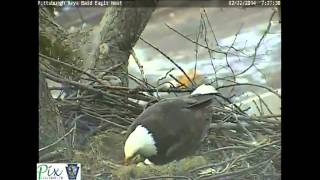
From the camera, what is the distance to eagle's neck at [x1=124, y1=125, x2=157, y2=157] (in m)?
1.97

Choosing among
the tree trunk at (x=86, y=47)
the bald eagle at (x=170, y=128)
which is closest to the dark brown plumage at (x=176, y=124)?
the bald eagle at (x=170, y=128)

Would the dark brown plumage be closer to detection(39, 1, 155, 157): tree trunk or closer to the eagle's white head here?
the eagle's white head

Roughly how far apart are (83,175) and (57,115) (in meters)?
0.18

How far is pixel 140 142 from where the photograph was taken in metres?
1.97

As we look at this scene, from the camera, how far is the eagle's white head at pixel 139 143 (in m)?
1.97

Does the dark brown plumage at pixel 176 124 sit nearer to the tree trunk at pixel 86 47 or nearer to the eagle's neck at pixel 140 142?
the eagle's neck at pixel 140 142

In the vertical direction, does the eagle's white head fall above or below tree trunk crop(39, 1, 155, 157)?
below

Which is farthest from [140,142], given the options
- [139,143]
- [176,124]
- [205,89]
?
[205,89]

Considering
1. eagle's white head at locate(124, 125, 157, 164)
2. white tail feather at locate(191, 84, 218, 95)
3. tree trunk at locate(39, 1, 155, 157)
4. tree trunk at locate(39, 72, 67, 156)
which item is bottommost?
eagle's white head at locate(124, 125, 157, 164)

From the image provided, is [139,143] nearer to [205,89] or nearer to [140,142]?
[140,142]

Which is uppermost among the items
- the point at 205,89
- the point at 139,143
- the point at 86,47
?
the point at 86,47

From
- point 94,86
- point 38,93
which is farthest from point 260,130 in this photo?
point 38,93

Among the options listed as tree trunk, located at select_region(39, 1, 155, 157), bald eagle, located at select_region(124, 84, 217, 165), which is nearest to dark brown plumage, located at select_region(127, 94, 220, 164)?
bald eagle, located at select_region(124, 84, 217, 165)
